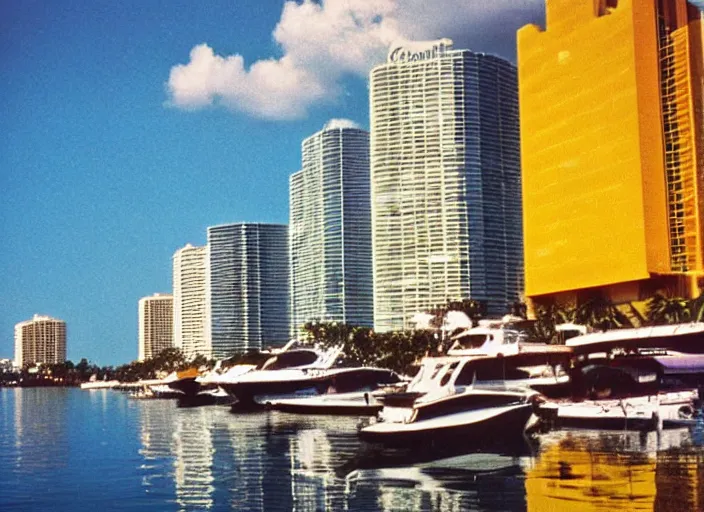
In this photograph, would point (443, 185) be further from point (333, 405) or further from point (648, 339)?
point (333, 405)

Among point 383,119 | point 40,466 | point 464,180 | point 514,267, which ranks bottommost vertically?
point 40,466

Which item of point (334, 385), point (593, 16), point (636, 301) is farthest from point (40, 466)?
point (593, 16)

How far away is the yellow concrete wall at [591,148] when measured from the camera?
10106 cm

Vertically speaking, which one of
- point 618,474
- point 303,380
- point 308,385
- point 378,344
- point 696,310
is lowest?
point 618,474

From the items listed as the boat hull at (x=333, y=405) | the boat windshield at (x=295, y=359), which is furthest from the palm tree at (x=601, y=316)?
the boat hull at (x=333, y=405)

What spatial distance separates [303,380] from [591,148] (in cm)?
5159

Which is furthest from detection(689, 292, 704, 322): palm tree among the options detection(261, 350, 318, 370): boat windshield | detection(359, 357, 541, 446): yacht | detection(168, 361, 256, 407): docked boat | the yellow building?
detection(359, 357, 541, 446): yacht

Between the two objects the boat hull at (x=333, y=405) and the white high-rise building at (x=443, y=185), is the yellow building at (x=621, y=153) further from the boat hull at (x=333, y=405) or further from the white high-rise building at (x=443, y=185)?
the white high-rise building at (x=443, y=185)

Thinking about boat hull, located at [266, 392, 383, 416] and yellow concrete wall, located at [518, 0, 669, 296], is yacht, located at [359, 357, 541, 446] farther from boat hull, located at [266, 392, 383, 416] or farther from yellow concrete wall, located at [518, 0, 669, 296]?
yellow concrete wall, located at [518, 0, 669, 296]

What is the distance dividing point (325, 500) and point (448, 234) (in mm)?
155280

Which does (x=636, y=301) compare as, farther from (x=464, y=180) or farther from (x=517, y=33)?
(x=464, y=180)

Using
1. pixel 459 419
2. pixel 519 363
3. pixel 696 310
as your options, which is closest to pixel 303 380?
pixel 519 363

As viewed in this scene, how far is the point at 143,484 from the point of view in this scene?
115ft

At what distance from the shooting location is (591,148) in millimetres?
108500
